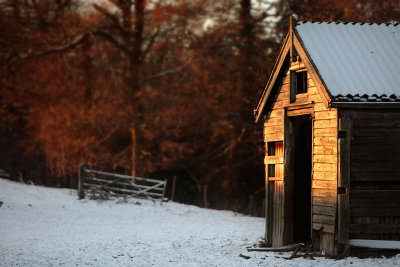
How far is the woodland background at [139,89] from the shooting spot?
1259 inches

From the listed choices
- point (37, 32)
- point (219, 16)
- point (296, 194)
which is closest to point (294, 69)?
point (296, 194)

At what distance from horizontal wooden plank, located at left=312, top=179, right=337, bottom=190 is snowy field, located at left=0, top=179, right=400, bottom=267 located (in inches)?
68.4

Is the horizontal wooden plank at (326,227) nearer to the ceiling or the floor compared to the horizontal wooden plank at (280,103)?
nearer to the floor

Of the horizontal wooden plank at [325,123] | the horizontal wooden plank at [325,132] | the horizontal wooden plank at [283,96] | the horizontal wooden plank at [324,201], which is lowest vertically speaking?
the horizontal wooden plank at [324,201]

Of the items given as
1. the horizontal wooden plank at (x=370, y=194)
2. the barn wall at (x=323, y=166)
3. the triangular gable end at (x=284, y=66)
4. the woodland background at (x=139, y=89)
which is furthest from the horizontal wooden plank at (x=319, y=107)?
the woodland background at (x=139, y=89)

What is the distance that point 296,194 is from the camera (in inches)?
608

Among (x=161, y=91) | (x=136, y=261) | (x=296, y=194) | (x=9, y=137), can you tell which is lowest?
(x=136, y=261)

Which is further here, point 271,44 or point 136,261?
point 271,44

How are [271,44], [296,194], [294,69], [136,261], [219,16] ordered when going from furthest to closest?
[219,16], [271,44], [296,194], [294,69], [136,261]

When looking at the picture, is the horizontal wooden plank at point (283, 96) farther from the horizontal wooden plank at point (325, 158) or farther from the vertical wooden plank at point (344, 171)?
the vertical wooden plank at point (344, 171)

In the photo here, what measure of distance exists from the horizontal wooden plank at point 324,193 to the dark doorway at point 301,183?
2233 millimetres

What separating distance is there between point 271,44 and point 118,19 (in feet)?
34.9

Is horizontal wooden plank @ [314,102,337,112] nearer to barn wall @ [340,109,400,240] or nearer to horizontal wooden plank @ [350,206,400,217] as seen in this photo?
barn wall @ [340,109,400,240]

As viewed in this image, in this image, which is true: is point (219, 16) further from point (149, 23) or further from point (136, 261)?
point (136, 261)
